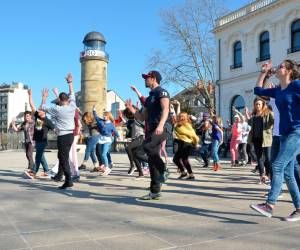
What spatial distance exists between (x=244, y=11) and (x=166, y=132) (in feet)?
80.5

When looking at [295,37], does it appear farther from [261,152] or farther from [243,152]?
[261,152]

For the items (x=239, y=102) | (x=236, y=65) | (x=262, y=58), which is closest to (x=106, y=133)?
(x=262, y=58)

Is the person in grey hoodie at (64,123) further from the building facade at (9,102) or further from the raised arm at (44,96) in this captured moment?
the building facade at (9,102)

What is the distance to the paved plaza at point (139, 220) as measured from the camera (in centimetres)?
381

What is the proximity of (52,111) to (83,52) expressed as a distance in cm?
4380

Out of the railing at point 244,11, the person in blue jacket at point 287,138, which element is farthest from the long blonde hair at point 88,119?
the railing at point 244,11

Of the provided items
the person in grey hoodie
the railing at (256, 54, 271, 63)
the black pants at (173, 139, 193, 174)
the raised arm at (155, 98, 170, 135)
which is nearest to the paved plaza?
the person in grey hoodie

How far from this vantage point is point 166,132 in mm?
8125

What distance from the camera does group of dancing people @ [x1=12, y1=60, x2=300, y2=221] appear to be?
4.85m

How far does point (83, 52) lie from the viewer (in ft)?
166

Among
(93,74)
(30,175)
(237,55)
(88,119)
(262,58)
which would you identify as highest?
(93,74)

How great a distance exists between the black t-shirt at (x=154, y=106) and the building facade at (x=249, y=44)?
2104 centimetres

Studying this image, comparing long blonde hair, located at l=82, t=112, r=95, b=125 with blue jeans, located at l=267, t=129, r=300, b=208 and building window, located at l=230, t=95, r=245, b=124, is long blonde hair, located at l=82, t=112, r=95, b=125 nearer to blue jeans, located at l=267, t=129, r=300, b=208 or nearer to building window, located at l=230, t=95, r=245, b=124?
blue jeans, located at l=267, t=129, r=300, b=208

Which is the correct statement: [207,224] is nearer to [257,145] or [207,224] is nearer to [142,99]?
[142,99]
